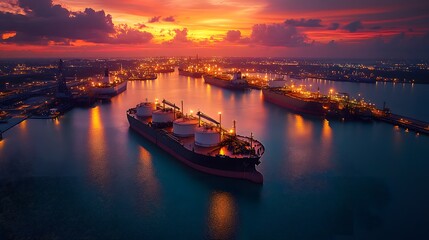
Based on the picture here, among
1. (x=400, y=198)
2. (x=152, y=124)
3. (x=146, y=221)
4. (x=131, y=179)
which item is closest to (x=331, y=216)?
(x=400, y=198)

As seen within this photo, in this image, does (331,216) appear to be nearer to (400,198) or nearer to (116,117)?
(400,198)

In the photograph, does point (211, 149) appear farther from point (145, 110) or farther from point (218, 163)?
point (145, 110)

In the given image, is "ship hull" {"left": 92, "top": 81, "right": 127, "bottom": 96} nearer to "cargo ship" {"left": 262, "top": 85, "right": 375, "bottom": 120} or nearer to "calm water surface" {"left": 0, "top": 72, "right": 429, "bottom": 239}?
"calm water surface" {"left": 0, "top": 72, "right": 429, "bottom": 239}

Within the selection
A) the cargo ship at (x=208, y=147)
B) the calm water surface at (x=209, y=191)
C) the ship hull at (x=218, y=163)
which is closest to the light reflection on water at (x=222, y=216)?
the calm water surface at (x=209, y=191)

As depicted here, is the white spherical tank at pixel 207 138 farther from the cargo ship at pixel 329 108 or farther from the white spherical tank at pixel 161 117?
the cargo ship at pixel 329 108

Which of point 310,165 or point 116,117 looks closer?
point 310,165

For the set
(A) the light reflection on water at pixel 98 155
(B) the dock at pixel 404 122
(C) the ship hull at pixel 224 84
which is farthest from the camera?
(C) the ship hull at pixel 224 84
